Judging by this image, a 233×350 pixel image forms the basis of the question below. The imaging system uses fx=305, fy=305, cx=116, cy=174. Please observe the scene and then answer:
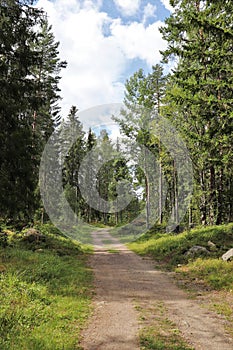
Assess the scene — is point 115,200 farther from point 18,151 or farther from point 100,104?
point 18,151

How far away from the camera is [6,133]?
13266 mm

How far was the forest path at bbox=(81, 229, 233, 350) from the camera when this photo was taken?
18.3 ft

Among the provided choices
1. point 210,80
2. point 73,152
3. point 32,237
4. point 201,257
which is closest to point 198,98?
point 210,80

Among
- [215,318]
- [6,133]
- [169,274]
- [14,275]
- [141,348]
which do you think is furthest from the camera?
[6,133]

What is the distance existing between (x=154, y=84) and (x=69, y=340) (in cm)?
2866

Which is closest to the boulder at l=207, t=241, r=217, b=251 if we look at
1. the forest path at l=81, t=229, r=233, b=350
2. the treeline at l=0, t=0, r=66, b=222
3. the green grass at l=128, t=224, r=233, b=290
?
the green grass at l=128, t=224, r=233, b=290

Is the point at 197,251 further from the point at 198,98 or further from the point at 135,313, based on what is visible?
the point at 135,313

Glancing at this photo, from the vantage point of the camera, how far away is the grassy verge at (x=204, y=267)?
8.11 metres

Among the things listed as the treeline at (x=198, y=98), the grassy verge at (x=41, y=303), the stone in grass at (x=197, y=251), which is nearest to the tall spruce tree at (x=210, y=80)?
the treeline at (x=198, y=98)

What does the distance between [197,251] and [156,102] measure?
19.7 meters

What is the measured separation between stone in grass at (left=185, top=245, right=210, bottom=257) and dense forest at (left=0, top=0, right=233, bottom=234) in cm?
408

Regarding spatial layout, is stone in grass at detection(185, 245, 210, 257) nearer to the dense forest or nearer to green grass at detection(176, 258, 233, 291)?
green grass at detection(176, 258, 233, 291)

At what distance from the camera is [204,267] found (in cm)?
1206

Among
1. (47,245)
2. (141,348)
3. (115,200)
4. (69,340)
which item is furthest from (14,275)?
(115,200)
